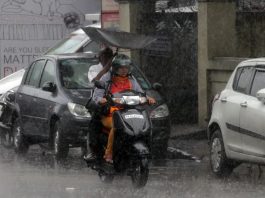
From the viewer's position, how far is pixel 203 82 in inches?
821

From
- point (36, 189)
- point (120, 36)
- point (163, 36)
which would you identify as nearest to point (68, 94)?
point (120, 36)

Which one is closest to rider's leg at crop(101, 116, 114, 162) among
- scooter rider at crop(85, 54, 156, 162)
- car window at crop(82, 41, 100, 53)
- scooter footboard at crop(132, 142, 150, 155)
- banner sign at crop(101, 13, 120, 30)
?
scooter rider at crop(85, 54, 156, 162)

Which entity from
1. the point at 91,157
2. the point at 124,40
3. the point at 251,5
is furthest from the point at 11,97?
the point at 91,157

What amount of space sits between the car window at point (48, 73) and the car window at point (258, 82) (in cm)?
441

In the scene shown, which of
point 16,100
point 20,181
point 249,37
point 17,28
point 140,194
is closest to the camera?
point 140,194

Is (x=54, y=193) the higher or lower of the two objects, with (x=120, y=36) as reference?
lower

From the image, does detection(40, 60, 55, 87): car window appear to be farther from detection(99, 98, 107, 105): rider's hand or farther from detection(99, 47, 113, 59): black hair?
detection(99, 98, 107, 105): rider's hand

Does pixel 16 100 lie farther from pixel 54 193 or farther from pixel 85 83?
pixel 54 193

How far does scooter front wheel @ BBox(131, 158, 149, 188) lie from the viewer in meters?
13.1

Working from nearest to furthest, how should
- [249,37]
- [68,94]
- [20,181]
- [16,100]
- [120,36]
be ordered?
1. [20,181]
2. [120,36]
3. [68,94]
4. [16,100]
5. [249,37]

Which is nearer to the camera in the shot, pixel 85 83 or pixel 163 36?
pixel 85 83

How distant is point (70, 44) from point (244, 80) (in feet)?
A: 30.8

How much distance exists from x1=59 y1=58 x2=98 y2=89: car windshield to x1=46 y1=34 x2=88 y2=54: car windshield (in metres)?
5.39

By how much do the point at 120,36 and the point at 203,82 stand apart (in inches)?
223
